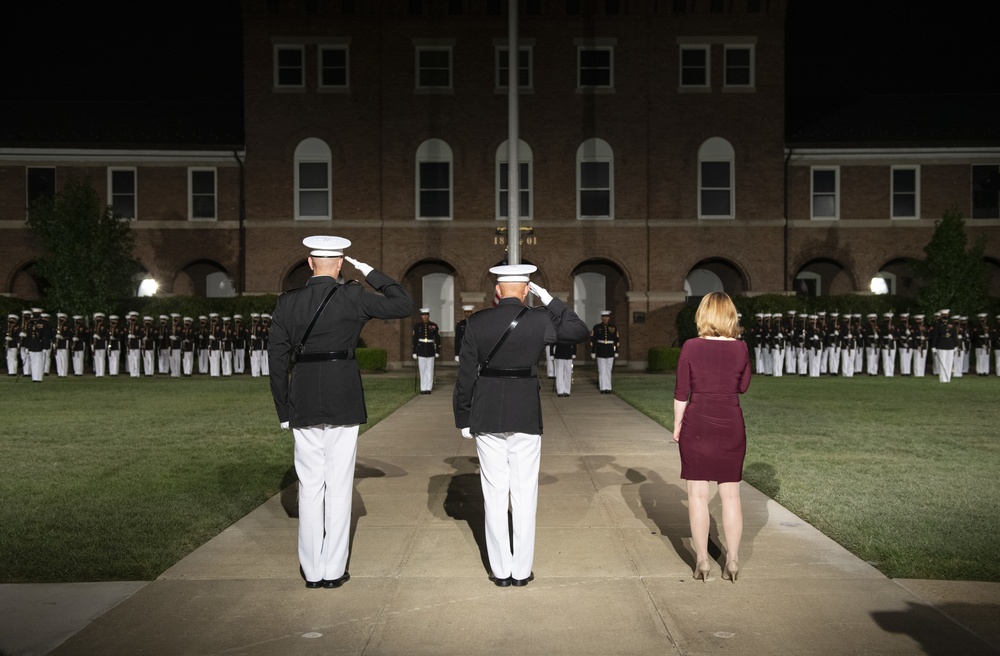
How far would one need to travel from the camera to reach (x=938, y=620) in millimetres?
5430

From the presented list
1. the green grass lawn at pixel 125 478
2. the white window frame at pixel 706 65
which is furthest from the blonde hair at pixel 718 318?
the white window frame at pixel 706 65

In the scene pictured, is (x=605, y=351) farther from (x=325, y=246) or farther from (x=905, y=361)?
(x=325, y=246)

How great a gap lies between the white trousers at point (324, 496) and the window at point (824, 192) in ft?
110

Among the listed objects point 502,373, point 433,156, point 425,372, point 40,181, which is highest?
point 433,156

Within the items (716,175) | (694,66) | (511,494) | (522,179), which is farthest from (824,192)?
(511,494)

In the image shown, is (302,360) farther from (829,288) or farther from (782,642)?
(829,288)

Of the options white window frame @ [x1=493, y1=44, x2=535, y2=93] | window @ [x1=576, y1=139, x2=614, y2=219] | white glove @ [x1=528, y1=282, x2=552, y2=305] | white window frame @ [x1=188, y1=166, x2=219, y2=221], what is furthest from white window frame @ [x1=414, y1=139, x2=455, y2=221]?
white glove @ [x1=528, y1=282, x2=552, y2=305]

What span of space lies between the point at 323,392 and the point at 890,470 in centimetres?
705

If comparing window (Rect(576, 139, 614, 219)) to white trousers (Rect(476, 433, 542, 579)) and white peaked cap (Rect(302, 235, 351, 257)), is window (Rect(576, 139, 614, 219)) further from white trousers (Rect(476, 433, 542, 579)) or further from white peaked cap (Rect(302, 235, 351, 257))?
white trousers (Rect(476, 433, 542, 579))

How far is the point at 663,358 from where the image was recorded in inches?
1286

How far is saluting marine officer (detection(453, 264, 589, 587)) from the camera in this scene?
629cm

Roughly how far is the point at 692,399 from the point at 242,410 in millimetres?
13398

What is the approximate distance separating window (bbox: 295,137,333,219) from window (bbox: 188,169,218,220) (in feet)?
11.2

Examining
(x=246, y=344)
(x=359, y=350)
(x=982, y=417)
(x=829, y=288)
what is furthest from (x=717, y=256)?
(x=982, y=417)
